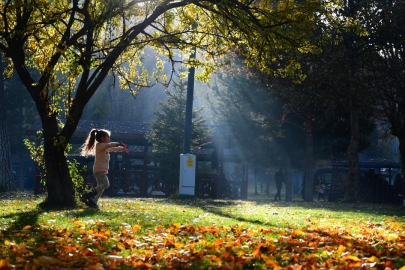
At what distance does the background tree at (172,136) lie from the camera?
30422 mm

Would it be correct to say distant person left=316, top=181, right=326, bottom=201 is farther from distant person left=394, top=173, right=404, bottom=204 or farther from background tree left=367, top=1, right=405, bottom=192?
background tree left=367, top=1, right=405, bottom=192

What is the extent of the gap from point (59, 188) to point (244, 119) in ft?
69.2

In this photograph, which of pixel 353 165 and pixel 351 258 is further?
pixel 353 165

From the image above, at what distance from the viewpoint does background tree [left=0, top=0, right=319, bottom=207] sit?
9891mm

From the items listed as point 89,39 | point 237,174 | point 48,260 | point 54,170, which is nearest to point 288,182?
point 237,174

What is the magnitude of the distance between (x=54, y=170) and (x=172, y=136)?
1935 centimetres

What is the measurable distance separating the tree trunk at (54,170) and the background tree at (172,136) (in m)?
18.6

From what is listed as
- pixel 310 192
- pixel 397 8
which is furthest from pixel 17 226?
pixel 310 192

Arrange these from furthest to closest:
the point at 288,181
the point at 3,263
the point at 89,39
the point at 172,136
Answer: the point at 288,181 < the point at 172,136 < the point at 89,39 < the point at 3,263

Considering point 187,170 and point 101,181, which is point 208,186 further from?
point 101,181

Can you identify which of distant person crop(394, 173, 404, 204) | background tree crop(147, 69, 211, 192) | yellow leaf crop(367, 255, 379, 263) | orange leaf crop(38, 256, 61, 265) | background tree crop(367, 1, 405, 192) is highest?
background tree crop(367, 1, 405, 192)

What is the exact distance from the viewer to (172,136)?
1200 inches

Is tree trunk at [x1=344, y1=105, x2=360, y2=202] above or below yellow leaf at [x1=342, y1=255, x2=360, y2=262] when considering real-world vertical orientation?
above

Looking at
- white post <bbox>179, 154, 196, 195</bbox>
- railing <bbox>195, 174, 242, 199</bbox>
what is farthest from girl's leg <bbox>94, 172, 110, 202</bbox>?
railing <bbox>195, 174, 242, 199</bbox>
